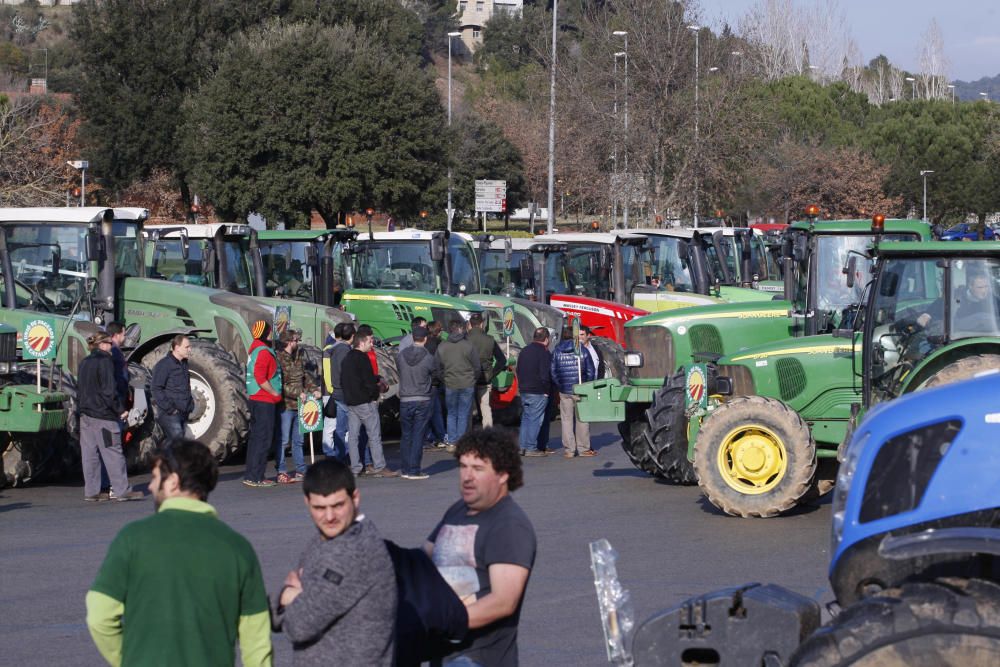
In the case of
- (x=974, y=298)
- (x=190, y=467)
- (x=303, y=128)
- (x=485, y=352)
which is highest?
(x=303, y=128)

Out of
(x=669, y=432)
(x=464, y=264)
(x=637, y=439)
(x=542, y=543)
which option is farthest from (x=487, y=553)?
(x=464, y=264)

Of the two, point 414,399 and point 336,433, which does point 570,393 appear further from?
point 336,433

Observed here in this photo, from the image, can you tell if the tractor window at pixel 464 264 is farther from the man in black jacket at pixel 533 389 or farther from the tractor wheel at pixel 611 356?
the man in black jacket at pixel 533 389

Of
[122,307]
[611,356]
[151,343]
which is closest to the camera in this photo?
[151,343]

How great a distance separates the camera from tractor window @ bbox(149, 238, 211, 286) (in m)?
23.3

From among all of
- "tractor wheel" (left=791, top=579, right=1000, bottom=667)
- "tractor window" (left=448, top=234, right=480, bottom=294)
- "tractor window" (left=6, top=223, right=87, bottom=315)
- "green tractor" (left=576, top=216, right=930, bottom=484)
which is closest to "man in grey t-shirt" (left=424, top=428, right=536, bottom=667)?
"tractor wheel" (left=791, top=579, right=1000, bottom=667)

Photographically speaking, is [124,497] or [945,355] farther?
[124,497]

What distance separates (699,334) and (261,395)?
5.35 metres

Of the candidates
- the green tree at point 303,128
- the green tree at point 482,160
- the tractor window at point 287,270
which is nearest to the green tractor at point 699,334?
the tractor window at point 287,270

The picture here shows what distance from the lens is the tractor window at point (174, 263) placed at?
2330 cm

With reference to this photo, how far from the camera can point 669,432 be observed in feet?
50.6

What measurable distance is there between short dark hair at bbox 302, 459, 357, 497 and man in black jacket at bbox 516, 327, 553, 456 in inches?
567

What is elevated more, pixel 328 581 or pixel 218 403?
pixel 328 581

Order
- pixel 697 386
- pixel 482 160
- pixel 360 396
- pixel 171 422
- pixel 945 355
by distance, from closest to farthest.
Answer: pixel 945 355, pixel 697 386, pixel 171 422, pixel 360 396, pixel 482 160
